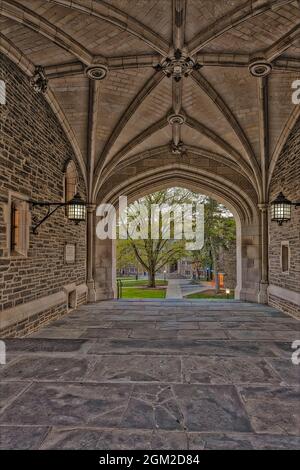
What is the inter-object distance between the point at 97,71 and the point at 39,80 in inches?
46.5

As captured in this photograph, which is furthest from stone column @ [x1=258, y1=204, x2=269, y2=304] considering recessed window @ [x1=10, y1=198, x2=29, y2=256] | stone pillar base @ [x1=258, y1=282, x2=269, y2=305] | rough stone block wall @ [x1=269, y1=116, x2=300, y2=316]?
recessed window @ [x1=10, y1=198, x2=29, y2=256]

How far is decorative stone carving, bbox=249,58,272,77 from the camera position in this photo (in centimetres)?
575

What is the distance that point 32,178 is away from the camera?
5926mm

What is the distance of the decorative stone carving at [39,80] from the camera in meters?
5.73

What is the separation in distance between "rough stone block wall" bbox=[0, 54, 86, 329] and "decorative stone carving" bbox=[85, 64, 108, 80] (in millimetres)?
1252

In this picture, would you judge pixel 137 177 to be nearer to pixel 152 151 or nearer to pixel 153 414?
pixel 152 151

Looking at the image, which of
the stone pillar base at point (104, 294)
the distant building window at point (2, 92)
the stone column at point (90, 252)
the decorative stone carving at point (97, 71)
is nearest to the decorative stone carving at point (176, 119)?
the decorative stone carving at point (97, 71)

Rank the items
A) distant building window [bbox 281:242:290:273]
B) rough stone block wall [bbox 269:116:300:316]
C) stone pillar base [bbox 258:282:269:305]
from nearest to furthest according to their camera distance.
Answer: rough stone block wall [bbox 269:116:300:316]
distant building window [bbox 281:242:290:273]
stone pillar base [bbox 258:282:269:305]

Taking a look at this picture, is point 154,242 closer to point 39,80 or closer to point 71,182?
point 71,182

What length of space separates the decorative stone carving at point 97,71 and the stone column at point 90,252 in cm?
456

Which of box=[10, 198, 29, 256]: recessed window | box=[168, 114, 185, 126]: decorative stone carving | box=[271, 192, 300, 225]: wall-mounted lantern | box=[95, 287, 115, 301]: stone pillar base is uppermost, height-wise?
box=[168, 114, 185, 126]: decorative stone carving

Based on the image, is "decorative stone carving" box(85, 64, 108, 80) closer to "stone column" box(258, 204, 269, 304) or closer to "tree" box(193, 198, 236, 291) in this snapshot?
"stone column" box(258, 204, 269, 304)

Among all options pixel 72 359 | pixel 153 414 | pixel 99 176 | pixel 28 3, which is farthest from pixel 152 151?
pixel 153 414
